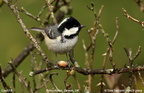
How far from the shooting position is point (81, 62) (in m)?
3.79

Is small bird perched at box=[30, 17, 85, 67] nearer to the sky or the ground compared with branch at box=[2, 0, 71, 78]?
nearer to the sky

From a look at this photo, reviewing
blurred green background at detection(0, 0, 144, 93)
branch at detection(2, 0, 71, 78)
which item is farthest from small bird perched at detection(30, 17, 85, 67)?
blurred green background at detection(0, 0, 144, 93)

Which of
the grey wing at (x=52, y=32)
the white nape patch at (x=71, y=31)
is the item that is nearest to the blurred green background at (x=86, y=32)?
the grey wing at (x=52, y=32)

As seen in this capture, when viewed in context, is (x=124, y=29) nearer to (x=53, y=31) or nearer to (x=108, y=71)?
(x=53, y=31)

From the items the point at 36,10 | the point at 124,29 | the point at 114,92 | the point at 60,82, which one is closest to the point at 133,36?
the point at 124,29

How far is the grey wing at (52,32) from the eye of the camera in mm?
2433

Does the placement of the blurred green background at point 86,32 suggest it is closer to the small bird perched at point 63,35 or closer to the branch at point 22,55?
the branch at point 22,55

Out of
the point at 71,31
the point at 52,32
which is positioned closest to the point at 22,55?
the point at 52,32

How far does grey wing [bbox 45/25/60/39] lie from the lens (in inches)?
95.8

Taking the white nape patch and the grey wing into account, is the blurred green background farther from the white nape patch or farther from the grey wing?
the white nape patch

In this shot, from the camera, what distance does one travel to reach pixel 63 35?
94.3 inches

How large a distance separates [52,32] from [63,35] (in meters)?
0.11

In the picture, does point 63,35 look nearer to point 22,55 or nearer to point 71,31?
point 71,31

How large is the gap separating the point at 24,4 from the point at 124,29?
1.21m
